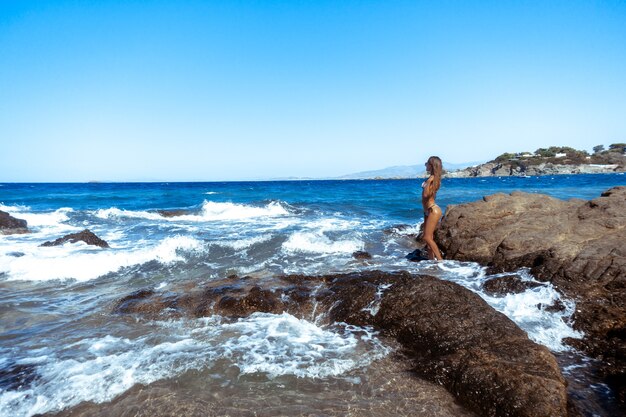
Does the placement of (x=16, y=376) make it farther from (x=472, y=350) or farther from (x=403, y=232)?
(x=403, y=232)

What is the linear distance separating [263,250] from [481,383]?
26.7ft

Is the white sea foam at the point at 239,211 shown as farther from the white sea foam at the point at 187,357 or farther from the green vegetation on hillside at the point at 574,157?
the green vegetation on hillside at the point at 574,157

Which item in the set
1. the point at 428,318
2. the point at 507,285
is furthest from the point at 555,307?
the point at 428,318

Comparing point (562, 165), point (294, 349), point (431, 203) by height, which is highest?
point (562, 165)

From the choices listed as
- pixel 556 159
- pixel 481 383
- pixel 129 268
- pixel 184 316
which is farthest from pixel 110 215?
pixel 556 159

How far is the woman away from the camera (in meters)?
7.77

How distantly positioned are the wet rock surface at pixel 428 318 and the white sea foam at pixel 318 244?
→ 13.1ft

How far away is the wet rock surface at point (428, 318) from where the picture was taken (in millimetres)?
3055

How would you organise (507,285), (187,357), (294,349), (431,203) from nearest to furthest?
(187,357)
(294,349)
(507,285)
(431,203)

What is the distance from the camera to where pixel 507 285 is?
602 cm

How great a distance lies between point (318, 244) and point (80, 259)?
636 cm

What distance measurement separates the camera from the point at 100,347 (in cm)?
433

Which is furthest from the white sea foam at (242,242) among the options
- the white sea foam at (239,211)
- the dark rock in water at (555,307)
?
the white sea foam at (239,211)

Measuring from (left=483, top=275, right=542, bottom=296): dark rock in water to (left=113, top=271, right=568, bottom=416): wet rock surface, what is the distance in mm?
1616
